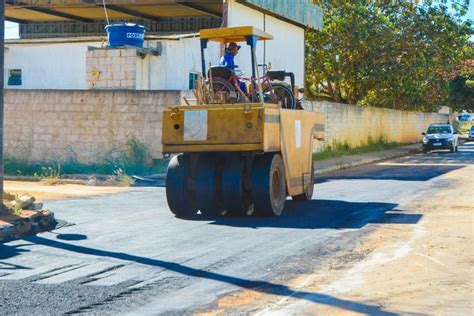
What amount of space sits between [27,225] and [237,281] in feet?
15.5

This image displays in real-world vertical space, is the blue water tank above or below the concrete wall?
above

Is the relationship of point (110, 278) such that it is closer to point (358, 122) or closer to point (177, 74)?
point (177, 74)

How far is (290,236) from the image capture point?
38.1 feet

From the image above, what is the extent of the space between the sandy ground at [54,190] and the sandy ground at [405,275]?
296 inches

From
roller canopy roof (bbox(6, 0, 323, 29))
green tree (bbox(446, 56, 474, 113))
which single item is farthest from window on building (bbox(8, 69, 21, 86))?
green tree (bbox(446, 56, 474, 113))

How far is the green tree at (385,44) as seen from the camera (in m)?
41.2

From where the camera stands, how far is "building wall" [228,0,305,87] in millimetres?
28281

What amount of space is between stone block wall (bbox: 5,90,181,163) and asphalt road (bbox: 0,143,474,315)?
6.22 meters

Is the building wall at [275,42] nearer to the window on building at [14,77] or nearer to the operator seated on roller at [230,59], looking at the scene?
the window on building at [14,77]

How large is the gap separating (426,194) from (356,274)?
954cm

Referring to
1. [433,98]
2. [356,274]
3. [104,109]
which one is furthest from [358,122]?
[356,274]

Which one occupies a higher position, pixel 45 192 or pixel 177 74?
pixel 177 74

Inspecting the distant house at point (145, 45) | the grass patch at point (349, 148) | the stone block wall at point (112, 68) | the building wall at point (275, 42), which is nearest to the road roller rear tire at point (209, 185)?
the distant house at point (145, 45)

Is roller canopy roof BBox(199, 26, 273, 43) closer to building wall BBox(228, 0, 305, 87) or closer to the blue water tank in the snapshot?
the blue water tank
